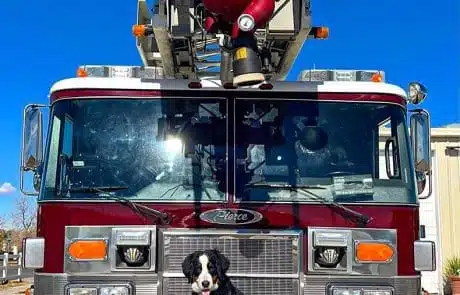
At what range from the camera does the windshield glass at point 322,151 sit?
4.78 metres

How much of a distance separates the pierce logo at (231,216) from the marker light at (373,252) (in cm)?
74

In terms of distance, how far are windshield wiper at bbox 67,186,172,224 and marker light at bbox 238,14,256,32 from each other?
148 centimetres

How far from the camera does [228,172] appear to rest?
15.7ft

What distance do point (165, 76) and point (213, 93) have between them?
0.61 meters

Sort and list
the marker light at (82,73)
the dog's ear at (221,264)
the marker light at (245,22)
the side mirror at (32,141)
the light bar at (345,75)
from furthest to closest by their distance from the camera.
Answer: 1. the light bar at (345,75)
2. the marker light at (82,73)
3. the side mirror at (32,141)
4. the dog's ear at (221,264)
5. the marker light at (245,22)

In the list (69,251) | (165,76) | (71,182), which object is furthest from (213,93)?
(69,251)

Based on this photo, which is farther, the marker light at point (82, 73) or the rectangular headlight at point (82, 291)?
the marker light at point (82, 73)

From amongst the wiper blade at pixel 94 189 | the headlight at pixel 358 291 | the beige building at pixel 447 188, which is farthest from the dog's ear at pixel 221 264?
the beige building at pixel 447 188

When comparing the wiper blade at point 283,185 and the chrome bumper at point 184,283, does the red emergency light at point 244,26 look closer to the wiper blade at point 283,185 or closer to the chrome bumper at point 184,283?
the wiper blade at point 283,185

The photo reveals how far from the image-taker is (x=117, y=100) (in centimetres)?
497

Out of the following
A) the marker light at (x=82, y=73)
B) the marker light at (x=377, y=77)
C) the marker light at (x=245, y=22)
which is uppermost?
the marker light at (x=245, y=22)

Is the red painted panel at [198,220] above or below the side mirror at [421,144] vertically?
below

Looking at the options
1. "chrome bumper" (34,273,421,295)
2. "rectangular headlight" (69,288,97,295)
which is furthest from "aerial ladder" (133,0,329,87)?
"rectangular headlight" (69,288,97,295)

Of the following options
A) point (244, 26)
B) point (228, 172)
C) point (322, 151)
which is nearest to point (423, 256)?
point (322, 151)
